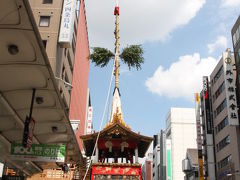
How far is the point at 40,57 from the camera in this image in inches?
376

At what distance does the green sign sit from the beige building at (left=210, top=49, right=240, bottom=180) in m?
33.6

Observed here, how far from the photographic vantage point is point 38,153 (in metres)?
14.8

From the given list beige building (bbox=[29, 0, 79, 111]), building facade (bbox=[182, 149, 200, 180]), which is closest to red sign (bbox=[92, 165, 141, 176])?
beige building (bbox=[29, 0, 79, 111])

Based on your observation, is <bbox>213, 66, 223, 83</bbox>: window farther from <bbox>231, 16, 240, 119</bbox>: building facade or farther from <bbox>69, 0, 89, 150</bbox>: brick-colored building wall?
<bbox>69, 0, 89, 150</bbox>: brick-colored building wall

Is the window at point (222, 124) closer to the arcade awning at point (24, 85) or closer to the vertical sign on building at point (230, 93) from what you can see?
the vertical sign on building at point (230, 93)

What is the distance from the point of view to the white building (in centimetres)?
9269

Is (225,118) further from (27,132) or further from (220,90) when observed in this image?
(27,132)

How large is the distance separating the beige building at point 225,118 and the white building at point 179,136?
37.9 m

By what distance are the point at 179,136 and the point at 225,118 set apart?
155 ft

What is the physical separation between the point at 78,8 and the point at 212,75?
27.5 meters

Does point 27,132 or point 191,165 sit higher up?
point 191,165

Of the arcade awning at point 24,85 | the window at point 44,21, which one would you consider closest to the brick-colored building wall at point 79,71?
the window at point 44,21

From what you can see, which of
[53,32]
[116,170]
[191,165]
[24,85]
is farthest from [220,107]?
[24,85]

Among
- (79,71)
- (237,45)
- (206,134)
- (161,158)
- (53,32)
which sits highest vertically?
(237,45)
